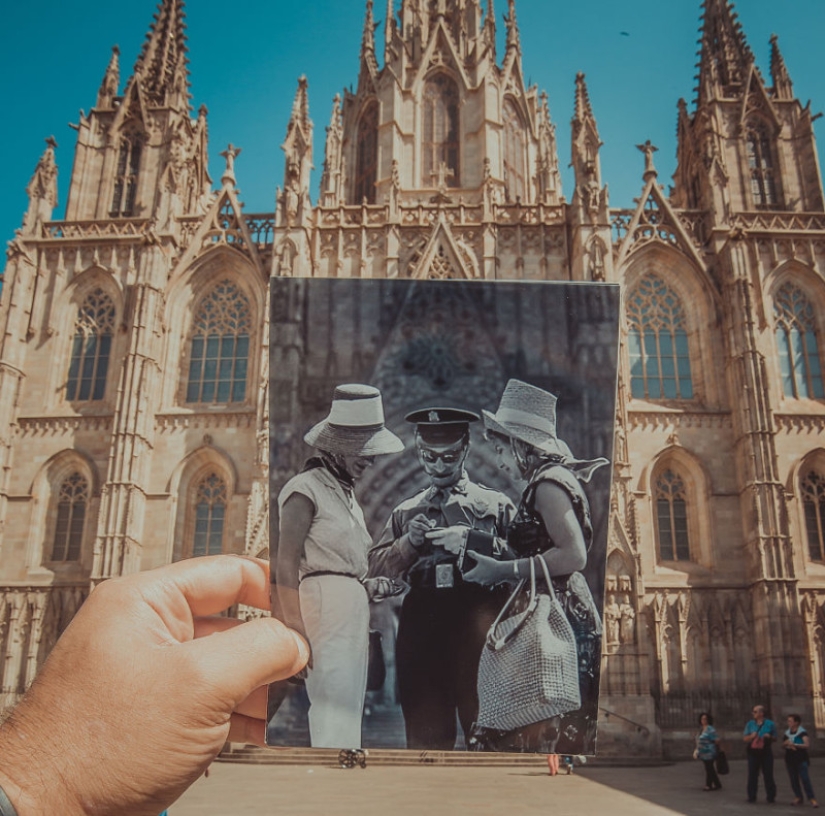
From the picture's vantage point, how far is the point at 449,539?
2641mm

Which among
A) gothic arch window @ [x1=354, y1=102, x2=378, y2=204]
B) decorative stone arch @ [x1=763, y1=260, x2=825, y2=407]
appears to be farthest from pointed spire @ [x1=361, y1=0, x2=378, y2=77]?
decorative stone arch @ [x1=763, y1=260, x2=825, y2=407]

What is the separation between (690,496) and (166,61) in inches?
1014

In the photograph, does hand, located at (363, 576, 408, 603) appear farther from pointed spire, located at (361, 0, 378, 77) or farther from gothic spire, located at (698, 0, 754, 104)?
pointed spire, located at (361, 0, 378, 77)

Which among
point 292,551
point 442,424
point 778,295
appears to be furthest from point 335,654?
point 778,295

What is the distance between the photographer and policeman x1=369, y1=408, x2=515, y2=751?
261cm

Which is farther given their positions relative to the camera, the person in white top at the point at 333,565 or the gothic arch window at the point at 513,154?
the gothic arch window at the point at 513,154

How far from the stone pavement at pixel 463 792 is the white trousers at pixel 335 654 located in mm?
8719

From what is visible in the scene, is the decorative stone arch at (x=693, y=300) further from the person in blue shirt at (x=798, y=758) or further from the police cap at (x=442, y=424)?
the police cap at (x=442, y=424)

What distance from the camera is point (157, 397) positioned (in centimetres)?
2581

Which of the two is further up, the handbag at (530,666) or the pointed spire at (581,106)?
the pointed spire at (581,106)

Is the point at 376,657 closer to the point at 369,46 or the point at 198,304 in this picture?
the point at 198,304

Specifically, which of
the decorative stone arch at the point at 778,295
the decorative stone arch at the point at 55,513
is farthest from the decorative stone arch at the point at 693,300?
the decorative stone arch at the point at 55,513

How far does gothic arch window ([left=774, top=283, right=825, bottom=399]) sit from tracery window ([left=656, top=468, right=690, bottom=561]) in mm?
4721

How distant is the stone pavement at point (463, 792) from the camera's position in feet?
35.8
